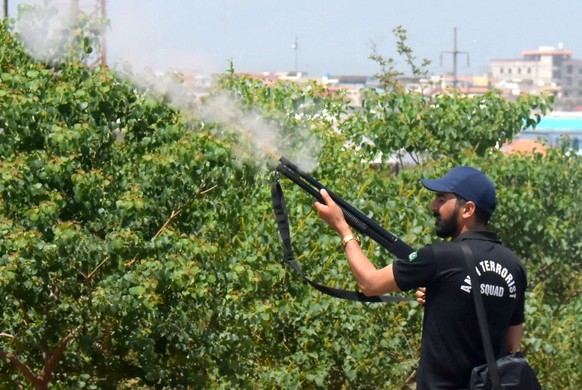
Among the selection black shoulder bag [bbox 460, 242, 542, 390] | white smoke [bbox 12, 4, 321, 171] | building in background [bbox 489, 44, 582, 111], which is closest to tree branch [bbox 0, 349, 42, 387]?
white smoke [bbox 12, 4, 321, 171]

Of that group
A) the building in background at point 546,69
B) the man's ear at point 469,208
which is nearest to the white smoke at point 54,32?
the man's ear at point 469,208

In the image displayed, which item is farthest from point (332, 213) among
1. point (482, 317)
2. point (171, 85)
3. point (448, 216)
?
point (171, 85)

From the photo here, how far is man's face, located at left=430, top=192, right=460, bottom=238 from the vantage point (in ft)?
12.1

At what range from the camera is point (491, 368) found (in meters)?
3.56

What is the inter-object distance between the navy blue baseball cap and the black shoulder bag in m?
0.17

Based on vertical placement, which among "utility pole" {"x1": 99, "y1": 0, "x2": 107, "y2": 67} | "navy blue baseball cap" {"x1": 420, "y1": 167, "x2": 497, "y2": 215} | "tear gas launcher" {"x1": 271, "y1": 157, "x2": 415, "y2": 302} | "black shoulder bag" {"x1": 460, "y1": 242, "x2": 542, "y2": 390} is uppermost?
"utility pole" {"x1": 99, "y1": 0, "x2": 107, "y2": 67}

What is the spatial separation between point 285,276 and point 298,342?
0.51 meters

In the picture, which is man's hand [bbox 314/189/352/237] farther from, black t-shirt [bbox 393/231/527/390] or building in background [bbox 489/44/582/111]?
building in background [bbox 489/44/582/111]

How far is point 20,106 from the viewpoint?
5.72m

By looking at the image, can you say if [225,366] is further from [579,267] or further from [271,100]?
[579,267]

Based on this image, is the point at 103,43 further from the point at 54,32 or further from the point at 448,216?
the point at 448,216

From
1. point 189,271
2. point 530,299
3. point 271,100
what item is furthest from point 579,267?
point 189,271

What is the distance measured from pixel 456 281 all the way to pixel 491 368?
11.2 inches

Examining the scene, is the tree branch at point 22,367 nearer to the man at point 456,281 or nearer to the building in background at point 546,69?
the man at point 456,281
